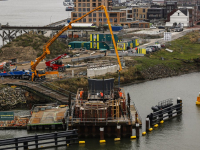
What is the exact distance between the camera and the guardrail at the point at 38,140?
110 feet

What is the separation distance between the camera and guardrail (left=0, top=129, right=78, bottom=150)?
3362cm

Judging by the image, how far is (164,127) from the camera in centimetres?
3972

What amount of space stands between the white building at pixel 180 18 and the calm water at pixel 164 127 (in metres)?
62.2

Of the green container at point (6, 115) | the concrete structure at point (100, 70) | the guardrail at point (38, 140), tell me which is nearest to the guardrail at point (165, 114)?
the guardrail at point (38, 140)

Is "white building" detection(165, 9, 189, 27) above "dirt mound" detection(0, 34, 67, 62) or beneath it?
above

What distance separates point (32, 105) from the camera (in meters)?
46.7

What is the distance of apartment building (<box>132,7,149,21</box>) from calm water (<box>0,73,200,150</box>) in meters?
75.4

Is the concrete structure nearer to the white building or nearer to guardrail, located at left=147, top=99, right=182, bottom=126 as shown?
guardrail, located at left=147, top=99, right=182, bottom=126

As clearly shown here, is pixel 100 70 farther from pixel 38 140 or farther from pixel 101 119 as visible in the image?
pixel 38 140

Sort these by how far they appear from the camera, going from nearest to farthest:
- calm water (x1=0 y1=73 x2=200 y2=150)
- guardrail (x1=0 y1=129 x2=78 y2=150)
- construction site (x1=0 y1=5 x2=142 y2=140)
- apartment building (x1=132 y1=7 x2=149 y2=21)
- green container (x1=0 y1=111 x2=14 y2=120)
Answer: guardrail (x1=0 y1=129 x2=78 y2=150)
calm water (x1=0 y1=73 x2=200 y2=150)
construction site (x1=0 y1=5 x2=142 y2=140)
green container (x1=0 y1=111 x2=14 y2=120)
apartment building (x1=132 y1=7 x2=149 y2=21)

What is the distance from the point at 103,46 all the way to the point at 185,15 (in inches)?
1939

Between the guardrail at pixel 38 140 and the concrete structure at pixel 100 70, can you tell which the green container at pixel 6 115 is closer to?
the guardrail at pixel 38 140

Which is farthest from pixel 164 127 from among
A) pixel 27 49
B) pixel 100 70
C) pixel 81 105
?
pixel 27 49

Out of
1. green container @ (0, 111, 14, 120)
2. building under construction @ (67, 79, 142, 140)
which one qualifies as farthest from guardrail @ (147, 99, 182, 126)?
green container @ (0, 111, 14, 120)
